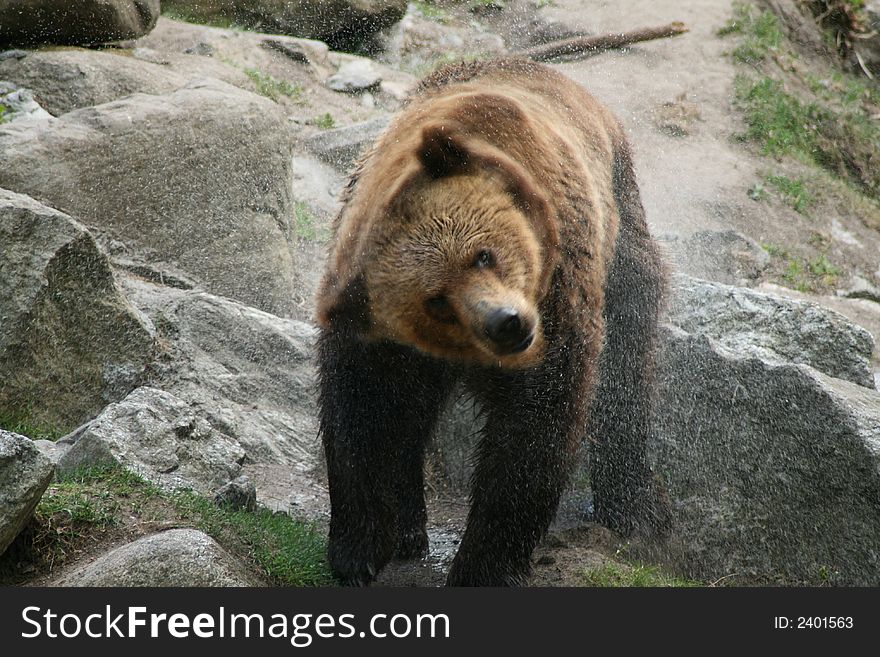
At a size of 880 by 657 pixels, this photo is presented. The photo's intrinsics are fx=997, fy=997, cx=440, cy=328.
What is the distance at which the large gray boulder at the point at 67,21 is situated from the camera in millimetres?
9398

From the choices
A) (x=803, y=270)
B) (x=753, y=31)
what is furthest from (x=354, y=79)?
(x=753, y=31)

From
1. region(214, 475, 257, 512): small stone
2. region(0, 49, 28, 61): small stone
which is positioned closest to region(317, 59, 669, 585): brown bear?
region(214, 475, 257, 512): small stone

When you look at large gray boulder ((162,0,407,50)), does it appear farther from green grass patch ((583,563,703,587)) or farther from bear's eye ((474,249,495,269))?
bear's eye ((474,249,495,269))

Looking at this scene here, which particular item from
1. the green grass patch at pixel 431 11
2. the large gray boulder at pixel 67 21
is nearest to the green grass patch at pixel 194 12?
the large gray boulder at pixel 67 21

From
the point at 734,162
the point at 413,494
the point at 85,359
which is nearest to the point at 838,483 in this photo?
the point at 413,494

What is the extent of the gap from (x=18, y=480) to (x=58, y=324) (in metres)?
2.01

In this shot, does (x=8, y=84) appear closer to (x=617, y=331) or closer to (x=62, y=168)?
(x=62, y=168)

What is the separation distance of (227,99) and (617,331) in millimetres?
4709

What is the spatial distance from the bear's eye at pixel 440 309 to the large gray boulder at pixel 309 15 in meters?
11.0

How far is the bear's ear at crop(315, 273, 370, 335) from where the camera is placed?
12.9ft

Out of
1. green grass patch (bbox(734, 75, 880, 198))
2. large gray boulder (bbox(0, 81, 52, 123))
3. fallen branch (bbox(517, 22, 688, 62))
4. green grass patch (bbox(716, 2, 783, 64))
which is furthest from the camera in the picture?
green grass patch (bbox(716, 2, 783, 64))

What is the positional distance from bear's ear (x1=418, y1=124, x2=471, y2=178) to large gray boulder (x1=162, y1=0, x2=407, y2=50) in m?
10.8

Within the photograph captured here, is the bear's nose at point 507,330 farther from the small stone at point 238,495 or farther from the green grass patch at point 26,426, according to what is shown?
the green grass patch at point 26,426

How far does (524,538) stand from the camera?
4234 mm
